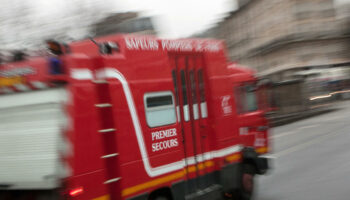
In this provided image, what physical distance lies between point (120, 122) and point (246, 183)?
364cm

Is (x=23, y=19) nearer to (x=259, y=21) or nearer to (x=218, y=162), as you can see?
(x=218, y=162)

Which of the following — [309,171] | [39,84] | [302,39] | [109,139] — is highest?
[302,39]

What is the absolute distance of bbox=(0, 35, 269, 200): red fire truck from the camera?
4191 millimetres

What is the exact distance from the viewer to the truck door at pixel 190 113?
5984 mm

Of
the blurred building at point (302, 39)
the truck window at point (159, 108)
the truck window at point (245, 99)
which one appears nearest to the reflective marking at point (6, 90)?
the truck window at point (159, 108)

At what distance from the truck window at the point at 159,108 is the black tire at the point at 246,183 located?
2.55m

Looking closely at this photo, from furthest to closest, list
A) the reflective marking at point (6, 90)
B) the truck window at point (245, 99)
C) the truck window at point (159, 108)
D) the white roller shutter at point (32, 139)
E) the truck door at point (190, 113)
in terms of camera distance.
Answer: the truck window at point (245, 99) < the truck door at point (190, 113) < the truck window at point (159, 108) < the reflective marking at point (6, 90) < the white roller shutter at point (32, 139)

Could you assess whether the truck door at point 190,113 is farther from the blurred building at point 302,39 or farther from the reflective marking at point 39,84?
the blurred building at point 302,39

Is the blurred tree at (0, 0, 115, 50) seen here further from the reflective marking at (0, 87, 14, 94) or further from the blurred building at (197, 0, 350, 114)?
the blurred building at (197, 0, 350, 114)

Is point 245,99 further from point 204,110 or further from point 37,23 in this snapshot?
point 37,23

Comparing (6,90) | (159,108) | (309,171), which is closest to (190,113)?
(159,108)

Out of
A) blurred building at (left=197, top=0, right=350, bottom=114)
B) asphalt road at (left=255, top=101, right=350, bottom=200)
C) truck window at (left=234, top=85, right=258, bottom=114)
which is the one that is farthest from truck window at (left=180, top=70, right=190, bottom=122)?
blurred building at (left=197, top=0, right=350, bottom=114)

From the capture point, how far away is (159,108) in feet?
17.9

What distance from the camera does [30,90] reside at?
436 centimetres
